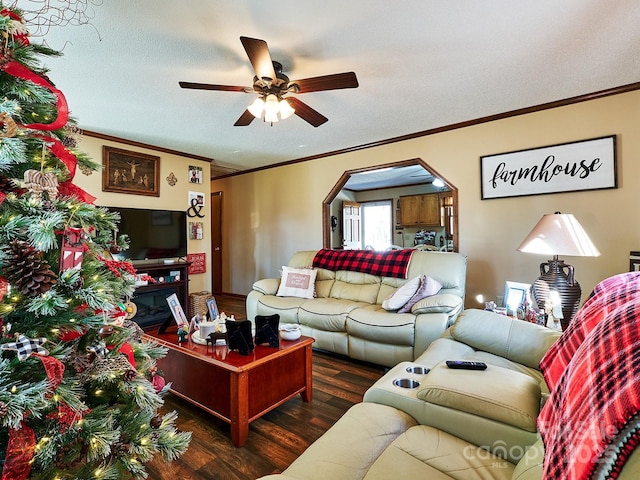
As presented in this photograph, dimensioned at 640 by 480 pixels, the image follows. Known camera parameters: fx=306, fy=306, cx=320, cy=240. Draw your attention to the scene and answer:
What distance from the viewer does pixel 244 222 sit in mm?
5820

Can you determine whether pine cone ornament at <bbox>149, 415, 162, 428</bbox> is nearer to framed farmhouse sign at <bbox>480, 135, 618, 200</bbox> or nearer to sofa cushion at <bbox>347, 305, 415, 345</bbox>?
sofa cushion at <bbox>347, 305, 415, 345</bbox>

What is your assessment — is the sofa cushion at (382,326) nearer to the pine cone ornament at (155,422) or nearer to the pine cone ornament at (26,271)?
the pine cone ornament at (155,422)

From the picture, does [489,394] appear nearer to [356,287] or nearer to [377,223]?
[356,287]

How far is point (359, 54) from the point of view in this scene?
2.13m

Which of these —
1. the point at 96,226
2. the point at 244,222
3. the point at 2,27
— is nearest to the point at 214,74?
the point at 2,27

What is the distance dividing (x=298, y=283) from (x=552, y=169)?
9.33ft

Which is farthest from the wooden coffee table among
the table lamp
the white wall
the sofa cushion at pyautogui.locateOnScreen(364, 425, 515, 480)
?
the white wall

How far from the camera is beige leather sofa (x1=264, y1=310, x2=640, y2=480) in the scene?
894 millimetres

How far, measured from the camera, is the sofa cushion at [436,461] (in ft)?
2.93

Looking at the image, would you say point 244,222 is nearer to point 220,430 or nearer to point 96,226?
point 220,430

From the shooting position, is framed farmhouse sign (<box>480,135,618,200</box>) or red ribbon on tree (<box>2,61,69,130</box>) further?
framed farmhouse sign (<box>480,135,618,200</box>)

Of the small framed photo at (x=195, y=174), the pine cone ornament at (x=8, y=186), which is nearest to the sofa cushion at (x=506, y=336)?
the pine cone ornament at (x=8, y=186)

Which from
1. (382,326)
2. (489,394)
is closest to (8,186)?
(489,394)

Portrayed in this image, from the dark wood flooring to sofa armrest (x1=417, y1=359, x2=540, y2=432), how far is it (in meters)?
0.93
